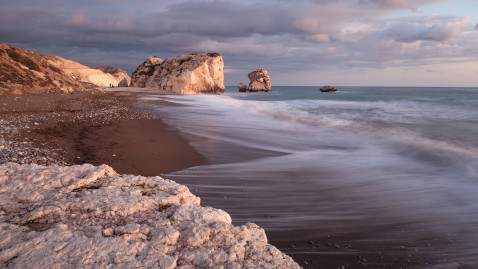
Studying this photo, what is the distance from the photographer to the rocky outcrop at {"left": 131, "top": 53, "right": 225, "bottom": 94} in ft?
196

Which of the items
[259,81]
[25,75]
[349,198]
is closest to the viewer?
[349,198]

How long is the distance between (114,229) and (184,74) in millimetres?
59205

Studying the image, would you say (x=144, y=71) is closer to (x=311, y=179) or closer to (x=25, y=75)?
(x=25, y=75)

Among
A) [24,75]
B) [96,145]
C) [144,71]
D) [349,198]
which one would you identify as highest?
[144,71]

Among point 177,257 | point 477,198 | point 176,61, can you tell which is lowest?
point 477,198

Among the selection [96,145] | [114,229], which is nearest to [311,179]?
[114,229]

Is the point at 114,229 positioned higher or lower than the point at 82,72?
lower

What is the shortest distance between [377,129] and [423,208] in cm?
1124

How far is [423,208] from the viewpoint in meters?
5.12

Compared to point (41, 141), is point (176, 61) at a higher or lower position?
higher

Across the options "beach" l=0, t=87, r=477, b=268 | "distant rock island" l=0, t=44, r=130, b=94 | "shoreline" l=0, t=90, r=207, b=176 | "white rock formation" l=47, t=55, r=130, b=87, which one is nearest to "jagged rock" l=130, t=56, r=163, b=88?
"white rock formation" l=47, t=55, r=130, b=87

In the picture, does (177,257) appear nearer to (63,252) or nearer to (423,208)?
(63,252)

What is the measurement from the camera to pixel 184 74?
197 feet

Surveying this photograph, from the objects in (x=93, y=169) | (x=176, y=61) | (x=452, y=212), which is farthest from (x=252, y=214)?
(x=176, y=61)
